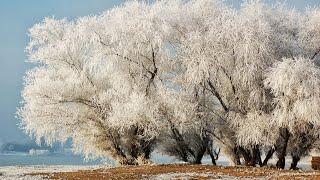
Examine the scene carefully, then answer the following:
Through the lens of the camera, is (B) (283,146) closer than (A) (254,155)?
Yes

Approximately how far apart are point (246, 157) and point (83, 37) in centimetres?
1769

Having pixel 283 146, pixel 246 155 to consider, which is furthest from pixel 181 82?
pixel 283 146

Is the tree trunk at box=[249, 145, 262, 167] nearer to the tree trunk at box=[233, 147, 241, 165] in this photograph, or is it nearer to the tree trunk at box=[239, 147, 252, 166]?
the tree trunk at box=[239, 147, 252, 166]

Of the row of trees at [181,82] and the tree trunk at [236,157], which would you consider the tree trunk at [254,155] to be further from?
the tree trunk at [236,157]

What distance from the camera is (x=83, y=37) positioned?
161 feet

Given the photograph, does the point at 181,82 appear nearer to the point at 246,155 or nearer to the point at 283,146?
the point at 246,155

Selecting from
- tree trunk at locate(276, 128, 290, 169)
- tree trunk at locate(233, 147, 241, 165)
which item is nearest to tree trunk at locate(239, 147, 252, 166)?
tree trunk at locate(233, 147, 241, 165)

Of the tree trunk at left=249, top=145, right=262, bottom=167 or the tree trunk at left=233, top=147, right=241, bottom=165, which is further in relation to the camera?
the tree trunk at left=233, top=147, right=241, bottom=165

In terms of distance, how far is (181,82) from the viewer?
47.0 m

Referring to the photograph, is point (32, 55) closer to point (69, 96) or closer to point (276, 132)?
point (69, 96)

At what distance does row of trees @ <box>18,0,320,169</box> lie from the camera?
4375cm

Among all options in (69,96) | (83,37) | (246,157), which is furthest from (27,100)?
(246,157)

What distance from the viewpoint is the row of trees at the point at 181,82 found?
43750mm

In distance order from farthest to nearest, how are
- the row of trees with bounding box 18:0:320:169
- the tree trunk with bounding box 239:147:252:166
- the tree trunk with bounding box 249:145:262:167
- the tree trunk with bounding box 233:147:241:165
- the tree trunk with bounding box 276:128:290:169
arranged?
the tree trunk with bounding box 233:147:241:165 < the tree trunk with bounding box 239:147:252:166 < the tree trunk with bounding box 249:145:262:167 < the tree trunk with bounding box 276:128:290:169 < the row of trees with bounding box 18:0:320:169
